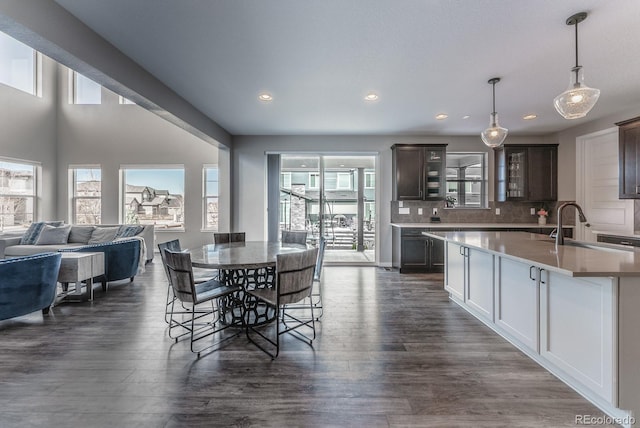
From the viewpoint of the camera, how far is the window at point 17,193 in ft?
20.0

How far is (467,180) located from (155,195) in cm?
725

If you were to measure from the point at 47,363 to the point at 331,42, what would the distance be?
3.44m

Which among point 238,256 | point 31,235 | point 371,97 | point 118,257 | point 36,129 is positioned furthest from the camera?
point 36,129

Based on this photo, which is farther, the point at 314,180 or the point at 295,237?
the point at 314,180

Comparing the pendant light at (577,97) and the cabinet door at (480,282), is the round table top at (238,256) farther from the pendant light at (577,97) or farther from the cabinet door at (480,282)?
the pendant light at (577,97)

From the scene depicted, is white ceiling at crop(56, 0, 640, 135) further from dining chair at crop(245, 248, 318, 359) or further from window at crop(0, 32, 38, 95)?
window at crop(0, 32, 38, 95)

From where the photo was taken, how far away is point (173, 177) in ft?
23.2

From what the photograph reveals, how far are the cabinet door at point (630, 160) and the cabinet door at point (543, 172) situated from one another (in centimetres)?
136

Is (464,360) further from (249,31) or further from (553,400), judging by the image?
(249,31)

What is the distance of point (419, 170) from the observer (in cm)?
532

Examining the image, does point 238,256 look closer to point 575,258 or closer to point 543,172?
point 575,258

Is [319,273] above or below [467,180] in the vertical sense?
below

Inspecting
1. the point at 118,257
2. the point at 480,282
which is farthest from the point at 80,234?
the point at 480,282

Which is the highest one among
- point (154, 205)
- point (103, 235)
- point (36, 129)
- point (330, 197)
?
point (36, 129)
